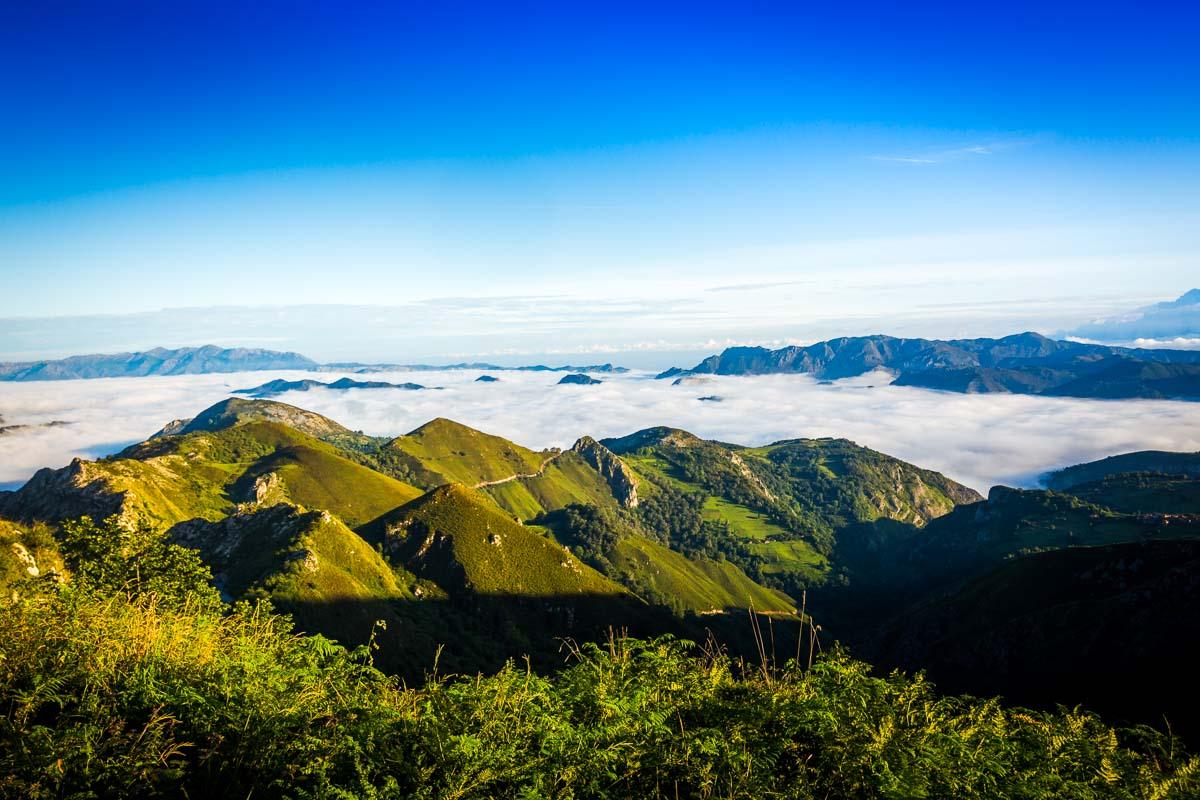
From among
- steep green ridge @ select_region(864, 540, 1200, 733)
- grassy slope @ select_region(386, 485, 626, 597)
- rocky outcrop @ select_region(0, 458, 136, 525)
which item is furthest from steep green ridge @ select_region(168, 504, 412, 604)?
steep green ridge @ select_region(864, 540, 1200, 733)

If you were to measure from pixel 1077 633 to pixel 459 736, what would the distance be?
145997mm

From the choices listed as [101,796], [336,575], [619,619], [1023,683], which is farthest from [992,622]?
[101,796]

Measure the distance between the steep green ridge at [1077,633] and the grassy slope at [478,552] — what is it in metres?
89.9

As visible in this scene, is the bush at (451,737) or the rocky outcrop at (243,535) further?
the rocky outcrop at (243,535)

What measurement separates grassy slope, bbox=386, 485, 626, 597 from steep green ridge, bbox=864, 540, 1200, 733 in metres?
89.9

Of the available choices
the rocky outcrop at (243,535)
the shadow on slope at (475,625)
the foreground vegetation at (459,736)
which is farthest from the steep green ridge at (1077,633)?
the rocky outcrop at (243,535)

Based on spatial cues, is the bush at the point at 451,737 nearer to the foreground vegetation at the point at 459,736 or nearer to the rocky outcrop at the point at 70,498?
the foreground vegetation at the point at 459,736

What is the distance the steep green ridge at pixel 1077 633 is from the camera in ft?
305

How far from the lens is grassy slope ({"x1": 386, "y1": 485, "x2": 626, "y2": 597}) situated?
542ft

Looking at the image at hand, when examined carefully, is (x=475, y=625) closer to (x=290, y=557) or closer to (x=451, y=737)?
(x=290, y=557)

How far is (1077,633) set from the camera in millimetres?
113875

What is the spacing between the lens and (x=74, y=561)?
3962cm

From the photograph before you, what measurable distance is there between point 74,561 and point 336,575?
9102 centimetres

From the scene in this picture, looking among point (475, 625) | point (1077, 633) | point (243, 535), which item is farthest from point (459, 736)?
point (243, 535)
